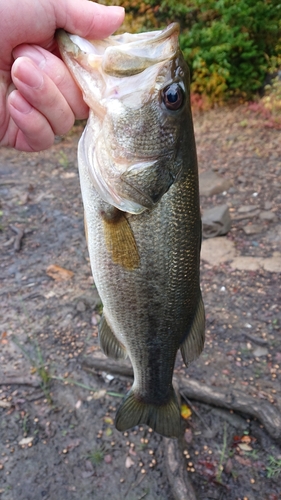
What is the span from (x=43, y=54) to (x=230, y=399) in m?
2.30

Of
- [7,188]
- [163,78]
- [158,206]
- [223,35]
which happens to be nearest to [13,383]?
[158,206]

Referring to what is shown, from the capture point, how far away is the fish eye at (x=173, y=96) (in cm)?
→ 145

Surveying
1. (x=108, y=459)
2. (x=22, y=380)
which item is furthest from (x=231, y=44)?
(x=108, y=459)

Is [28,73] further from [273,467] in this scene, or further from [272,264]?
[272,264]

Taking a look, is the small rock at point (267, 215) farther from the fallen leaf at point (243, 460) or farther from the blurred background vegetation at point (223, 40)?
the blurred background vegetation at point (223, 40)

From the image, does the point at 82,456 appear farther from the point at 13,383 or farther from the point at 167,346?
the point at 167,346

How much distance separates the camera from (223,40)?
7.33 m

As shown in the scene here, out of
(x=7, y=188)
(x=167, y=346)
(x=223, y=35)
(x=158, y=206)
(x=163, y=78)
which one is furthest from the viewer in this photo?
(x=223, y=35)

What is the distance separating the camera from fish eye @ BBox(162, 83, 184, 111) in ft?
4.76

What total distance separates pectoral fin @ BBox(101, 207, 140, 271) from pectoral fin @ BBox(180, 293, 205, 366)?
0.39 meters

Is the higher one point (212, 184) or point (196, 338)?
point (196, 338)

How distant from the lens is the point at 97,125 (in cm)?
155

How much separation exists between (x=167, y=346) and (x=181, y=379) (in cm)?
123

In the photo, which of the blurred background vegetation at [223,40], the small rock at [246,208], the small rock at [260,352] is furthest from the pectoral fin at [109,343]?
the blurred background vegetation at [223,40]
